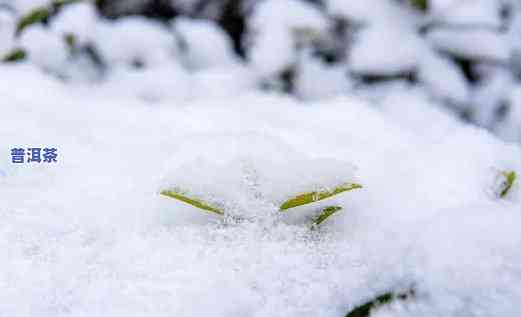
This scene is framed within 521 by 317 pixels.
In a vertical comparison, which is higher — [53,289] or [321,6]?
[321,6]

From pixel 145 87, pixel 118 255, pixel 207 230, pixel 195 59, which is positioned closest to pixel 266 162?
pixel 207 230

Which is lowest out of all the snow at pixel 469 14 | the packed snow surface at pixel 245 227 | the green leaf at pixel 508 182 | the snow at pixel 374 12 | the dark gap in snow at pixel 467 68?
the packed snow surface at pixel 245 227

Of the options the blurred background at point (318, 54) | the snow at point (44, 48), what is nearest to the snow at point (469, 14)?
the blurred background at point (318, 54)

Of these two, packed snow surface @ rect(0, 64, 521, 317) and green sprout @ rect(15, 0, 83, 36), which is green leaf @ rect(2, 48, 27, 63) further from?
packed snow surface @ rect(0, 64, 521, 317)

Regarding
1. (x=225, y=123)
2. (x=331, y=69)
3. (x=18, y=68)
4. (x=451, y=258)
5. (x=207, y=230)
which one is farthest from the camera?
(x=331, y=69)

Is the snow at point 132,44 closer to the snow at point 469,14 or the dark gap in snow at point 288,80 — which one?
the dark gap in snow at point 288,80

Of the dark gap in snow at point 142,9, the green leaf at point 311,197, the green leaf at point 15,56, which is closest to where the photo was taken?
the green leaf at point 311,197

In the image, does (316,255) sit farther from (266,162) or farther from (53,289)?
(53,289)
